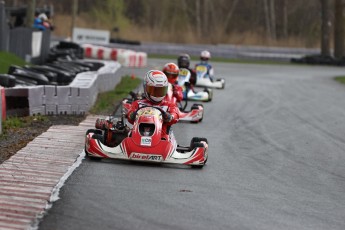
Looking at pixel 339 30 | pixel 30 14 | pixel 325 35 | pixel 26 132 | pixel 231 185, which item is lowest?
pixel 231 185

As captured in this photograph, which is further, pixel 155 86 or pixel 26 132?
pixel 26 132

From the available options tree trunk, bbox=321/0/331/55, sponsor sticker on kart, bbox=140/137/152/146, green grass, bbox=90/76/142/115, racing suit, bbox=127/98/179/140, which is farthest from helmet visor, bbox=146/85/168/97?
tree trunk, bbox=321/0/331/55

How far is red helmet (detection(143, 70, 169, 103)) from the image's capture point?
1007cm

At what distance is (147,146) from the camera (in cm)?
945

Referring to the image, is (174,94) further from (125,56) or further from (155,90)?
(125,56)

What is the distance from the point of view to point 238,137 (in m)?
12.8

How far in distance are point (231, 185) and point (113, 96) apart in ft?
31.3

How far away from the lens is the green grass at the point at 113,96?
15.0m

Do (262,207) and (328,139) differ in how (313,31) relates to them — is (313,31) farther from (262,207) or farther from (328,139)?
(262,207)

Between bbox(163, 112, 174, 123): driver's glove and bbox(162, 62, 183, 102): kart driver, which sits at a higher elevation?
bbox(162, 62, 183, 102): kart driver

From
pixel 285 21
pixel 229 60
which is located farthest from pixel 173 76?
pixel 285 21

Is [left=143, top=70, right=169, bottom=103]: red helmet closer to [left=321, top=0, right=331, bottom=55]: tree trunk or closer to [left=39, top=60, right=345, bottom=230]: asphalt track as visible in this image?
[left=39, top=60, right=345, bottom=230]: asphalt track

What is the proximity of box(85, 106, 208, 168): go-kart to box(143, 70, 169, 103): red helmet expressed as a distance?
349mm

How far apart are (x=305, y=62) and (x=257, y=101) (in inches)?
737
